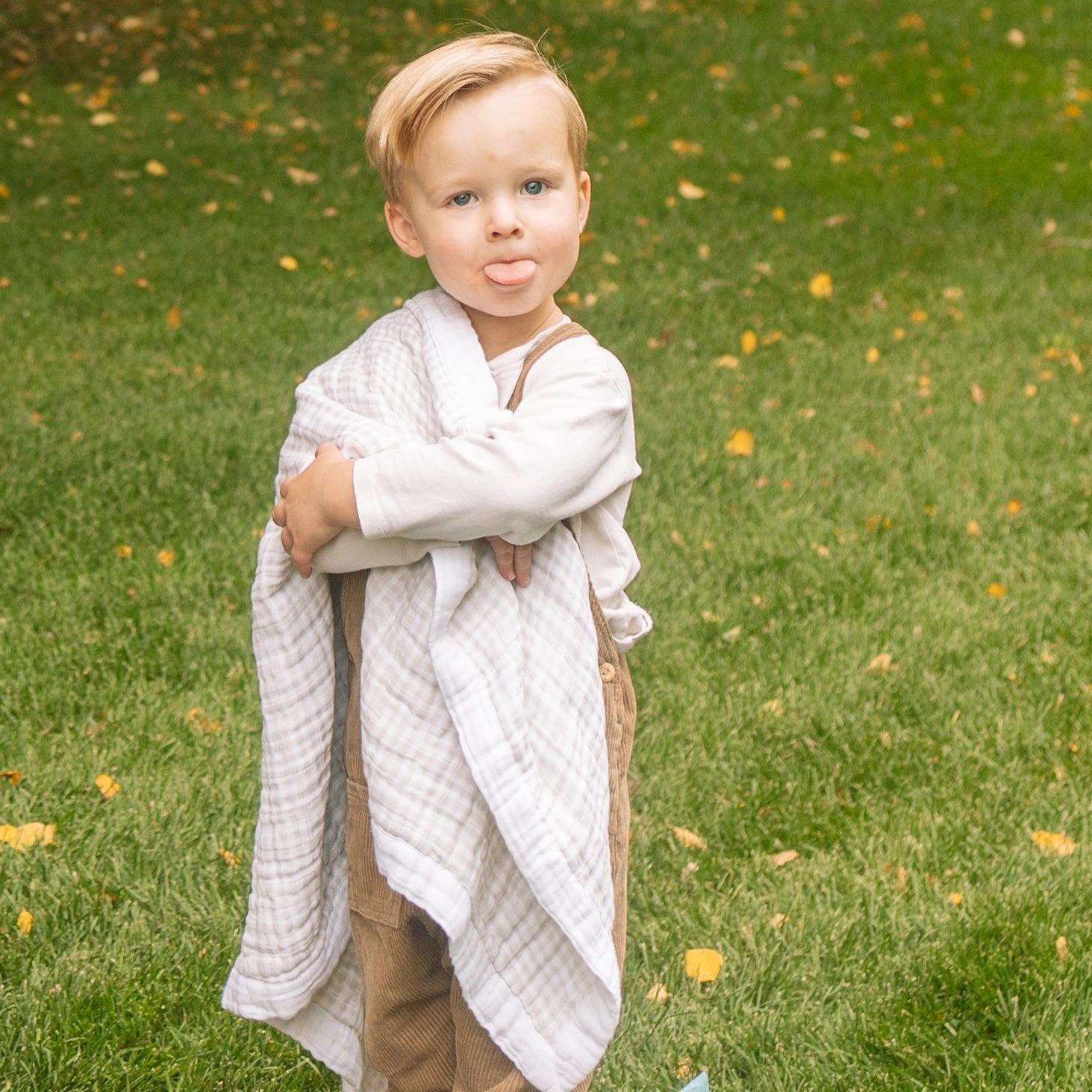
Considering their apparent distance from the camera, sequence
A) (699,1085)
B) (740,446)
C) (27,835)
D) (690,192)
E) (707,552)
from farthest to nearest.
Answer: (690,192)
(740,446)
(707,552)
(27,835)
(699,1085)

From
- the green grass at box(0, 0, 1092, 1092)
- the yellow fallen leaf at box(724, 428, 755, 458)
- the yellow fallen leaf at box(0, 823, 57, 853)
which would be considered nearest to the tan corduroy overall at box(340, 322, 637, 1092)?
the green grass at box(0, 0, 1092, 1092)

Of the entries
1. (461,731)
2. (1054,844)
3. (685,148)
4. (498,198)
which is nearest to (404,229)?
(498,198)

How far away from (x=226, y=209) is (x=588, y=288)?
6.84 ft

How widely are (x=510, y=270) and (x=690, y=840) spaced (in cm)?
166

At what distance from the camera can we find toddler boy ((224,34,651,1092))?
60.2 inches

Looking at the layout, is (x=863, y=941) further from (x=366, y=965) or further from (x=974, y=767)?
(x=366, y=965)

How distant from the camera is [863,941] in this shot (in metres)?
2.59

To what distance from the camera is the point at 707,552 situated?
406 centimetres

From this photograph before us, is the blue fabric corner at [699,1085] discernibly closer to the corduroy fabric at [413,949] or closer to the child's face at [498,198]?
the corduroy fabric at [413,949]

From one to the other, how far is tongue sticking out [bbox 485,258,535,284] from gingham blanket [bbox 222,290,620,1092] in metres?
0.11

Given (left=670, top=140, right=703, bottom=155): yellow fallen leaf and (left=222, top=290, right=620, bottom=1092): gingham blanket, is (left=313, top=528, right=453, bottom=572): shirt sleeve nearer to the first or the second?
(left=222, top=290, right=620, bottom=1092): gingham blanket

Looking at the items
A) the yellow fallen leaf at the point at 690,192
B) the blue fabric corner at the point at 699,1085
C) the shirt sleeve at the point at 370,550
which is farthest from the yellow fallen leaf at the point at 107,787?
the yellow fallen leaf at the point at 690,192

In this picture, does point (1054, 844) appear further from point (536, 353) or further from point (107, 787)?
point (107, 787)

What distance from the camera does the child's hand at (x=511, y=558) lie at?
5.25 ft
